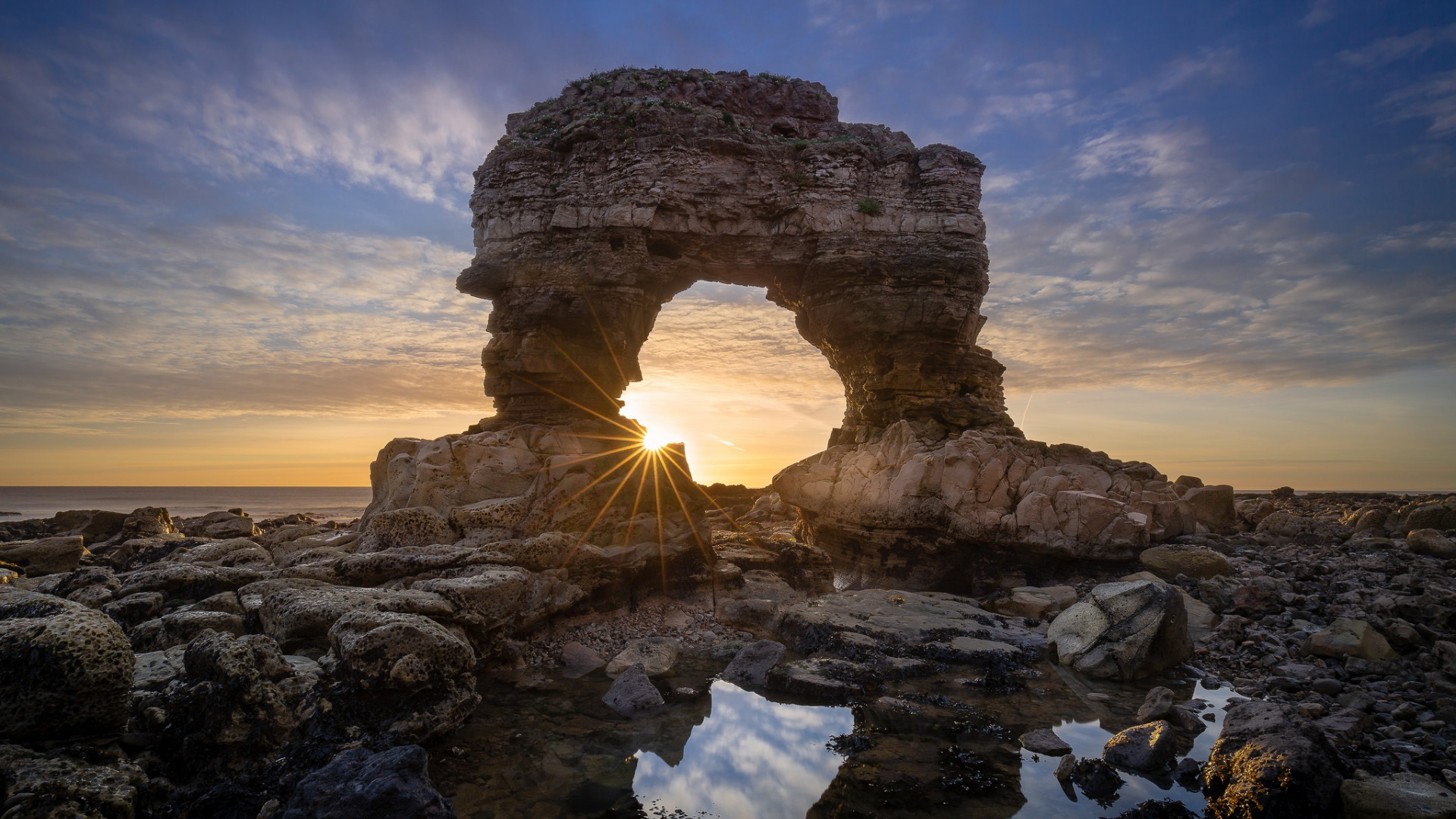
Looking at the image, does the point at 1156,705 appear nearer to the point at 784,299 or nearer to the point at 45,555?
the point at 784,299

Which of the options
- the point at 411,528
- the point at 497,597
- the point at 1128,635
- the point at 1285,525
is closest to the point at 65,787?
the point at 497,597

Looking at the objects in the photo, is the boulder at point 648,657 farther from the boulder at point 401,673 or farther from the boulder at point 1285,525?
the boulder at point 1285,525

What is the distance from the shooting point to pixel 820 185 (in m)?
19.3

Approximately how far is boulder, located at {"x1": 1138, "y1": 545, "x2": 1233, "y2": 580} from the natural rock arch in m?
5.97

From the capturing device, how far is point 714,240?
18891mm

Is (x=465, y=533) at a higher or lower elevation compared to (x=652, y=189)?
lower

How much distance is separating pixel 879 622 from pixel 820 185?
13.9 metres

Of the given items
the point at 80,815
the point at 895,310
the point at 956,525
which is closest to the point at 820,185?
the point at 895,310

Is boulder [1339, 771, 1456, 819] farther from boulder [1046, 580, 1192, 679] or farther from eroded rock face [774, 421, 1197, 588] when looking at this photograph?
eroded rock face [774, 421, 1197, 588]

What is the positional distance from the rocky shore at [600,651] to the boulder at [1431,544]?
0.18 feet

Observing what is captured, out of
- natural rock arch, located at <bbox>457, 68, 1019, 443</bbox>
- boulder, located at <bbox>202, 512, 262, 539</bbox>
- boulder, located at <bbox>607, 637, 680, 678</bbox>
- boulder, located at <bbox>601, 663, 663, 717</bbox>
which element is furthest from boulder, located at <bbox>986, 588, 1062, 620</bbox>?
boulder, located at <bbox>202, 512, 262, 539</bbox>

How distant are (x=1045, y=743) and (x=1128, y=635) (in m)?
3.43

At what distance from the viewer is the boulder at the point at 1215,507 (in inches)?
684

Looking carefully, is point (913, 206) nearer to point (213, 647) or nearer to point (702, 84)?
point (702, 84)
